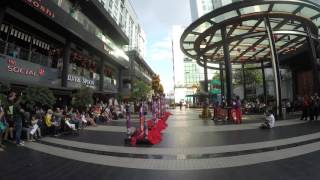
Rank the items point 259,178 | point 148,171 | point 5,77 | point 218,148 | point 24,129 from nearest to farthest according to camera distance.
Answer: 1. point 259,178
2. point 148,171
3. point 218,148
4. point 24,129
5. point 5,77

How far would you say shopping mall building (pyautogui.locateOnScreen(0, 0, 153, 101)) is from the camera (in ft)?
56.3

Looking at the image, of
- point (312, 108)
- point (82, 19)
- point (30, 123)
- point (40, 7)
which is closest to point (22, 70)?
point (40, 7)

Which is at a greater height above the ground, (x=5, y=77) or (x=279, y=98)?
(x=5, y=77)

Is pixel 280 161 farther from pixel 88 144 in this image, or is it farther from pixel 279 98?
pixel 279 98

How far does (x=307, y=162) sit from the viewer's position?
21.7 feet

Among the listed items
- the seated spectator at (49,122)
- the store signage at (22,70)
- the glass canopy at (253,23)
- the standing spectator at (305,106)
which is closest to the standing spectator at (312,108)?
the standing spectator at (305,106)

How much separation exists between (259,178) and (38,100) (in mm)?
12199

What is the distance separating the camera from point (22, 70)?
18094 mm

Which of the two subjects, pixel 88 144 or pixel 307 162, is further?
pixel 88 144

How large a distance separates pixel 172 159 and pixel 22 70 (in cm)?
1552

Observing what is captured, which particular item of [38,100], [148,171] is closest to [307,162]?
[148,171]

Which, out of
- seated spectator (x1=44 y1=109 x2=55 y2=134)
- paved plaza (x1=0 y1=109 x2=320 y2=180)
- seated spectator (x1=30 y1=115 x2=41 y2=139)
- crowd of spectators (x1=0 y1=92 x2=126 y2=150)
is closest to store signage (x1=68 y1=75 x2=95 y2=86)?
crowd of spectators (x1=0 y1=92 x2=126 y2=150)

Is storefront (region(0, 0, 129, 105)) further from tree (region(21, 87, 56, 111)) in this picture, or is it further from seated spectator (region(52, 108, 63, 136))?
seated spectator (region(52, 108, 63, 136))

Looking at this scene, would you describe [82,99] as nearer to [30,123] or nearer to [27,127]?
[30,123]
